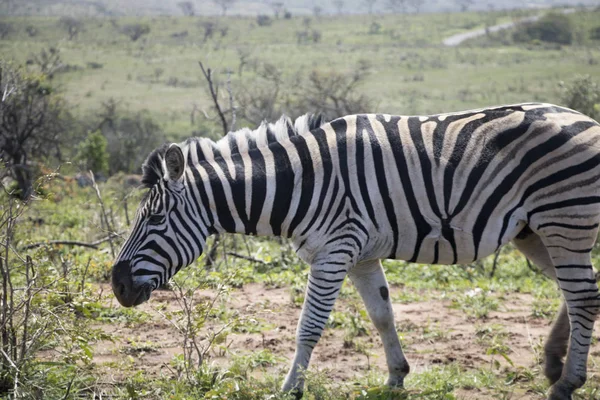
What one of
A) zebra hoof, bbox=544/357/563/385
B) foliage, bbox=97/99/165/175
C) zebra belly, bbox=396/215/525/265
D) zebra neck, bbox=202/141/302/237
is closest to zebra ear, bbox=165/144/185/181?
zebra neck, bbox=202/141/302/237

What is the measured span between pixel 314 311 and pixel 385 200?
0.93m

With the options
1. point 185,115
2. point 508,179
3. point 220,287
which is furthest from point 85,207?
point 185,115

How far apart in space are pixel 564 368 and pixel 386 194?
1787 millimetres

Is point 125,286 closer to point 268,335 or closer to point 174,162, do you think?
point 174,162

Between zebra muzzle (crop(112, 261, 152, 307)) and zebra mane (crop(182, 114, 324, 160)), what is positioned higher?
zebra mane (crop(182, 114, 324, 160))

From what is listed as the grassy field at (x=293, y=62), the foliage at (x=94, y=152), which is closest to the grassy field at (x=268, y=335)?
the foliage at (x=94, y=152)

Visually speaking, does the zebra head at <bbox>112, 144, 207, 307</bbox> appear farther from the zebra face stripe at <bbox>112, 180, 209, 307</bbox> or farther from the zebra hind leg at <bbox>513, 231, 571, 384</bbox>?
the zebra hind leg at <bbox>513, 231, 571, 384</bbox>

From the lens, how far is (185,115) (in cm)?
3566

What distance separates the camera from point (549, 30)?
64062 mm

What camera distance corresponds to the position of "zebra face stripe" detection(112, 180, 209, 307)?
4887 mm

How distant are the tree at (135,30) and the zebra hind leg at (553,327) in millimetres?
59945

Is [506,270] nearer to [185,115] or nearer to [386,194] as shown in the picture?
[386,194]

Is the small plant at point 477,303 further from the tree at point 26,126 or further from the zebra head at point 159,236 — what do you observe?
the tree at point 26,126

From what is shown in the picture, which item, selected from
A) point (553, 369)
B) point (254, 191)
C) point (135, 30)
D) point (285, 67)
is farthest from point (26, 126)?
point (135, 30)
